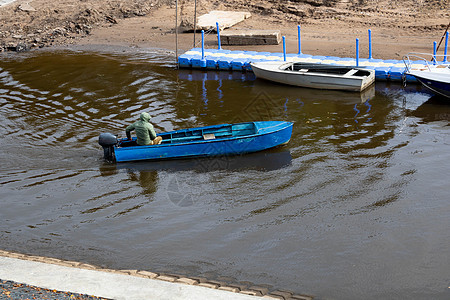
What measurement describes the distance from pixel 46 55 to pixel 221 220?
19.3 metres

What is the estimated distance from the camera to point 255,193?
12195 millimetres

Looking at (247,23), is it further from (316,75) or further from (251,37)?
(316,75)

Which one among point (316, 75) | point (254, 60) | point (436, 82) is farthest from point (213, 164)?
point (254, 60)

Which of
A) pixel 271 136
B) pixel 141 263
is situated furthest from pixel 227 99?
pixel 141 263

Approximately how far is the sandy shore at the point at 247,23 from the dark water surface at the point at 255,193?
5166mm

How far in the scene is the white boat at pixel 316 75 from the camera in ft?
63.6

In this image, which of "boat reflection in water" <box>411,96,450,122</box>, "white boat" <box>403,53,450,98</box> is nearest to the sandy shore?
"white boat" <box>403,53,450,98</box>

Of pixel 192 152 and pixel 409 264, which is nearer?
pixel 409 264

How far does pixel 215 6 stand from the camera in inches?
1234

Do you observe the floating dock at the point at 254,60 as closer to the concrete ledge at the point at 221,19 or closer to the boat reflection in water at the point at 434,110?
the boat reflection in water at the point at 434,110

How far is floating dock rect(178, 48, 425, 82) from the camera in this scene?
20406mm

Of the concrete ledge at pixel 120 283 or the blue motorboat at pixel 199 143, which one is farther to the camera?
the blue motorboat at pixel 199 143

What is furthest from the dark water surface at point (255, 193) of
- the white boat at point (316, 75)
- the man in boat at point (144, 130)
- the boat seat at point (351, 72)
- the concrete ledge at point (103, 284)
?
the concrete ledge at point (103, 284)

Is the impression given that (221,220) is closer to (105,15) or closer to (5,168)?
(5,168)
